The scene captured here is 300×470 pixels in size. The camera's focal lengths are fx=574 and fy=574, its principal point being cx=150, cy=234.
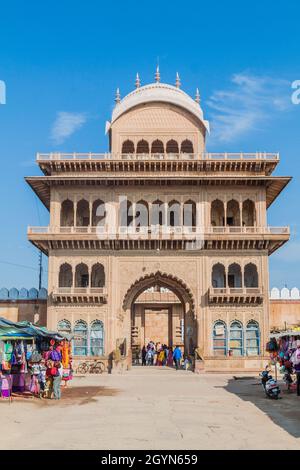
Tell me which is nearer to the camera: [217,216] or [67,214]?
[217,216]

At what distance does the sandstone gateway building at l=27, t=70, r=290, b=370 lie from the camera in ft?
116

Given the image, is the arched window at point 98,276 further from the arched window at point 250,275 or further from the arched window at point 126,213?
the arched window at point 250,275

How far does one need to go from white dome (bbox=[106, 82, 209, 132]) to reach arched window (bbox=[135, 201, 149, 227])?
7.14 m

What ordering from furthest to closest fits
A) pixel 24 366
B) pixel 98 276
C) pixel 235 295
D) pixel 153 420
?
pixel 98 276 → pixel 235 295 → pixel 24 366 → pixel 153 420

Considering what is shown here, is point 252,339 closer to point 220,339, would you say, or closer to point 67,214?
point 220,339

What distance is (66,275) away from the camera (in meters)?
37.5

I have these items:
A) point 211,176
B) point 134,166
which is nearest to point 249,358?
point 211,176

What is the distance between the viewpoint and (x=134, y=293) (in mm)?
37031

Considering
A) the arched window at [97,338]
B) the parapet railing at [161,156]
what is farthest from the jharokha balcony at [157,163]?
the arched window at [97,338]

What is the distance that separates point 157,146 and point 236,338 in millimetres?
14233

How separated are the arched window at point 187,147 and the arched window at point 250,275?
9042 mm

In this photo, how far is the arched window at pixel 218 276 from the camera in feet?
122

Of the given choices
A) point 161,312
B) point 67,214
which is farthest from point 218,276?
point 161,312

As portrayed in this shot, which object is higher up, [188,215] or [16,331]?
[188,215]
